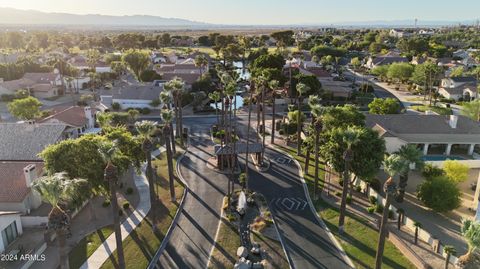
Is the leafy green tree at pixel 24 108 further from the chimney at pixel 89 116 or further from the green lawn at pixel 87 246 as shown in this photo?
the green lawn at pixel 87 246

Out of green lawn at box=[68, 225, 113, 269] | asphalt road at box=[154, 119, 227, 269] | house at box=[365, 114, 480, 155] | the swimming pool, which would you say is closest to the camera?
green lawn at box=[68, 225, 113, 269]

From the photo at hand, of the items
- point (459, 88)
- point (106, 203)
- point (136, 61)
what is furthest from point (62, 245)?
point (459, 88)

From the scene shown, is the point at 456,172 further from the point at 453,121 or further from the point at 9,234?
the point at 9,234

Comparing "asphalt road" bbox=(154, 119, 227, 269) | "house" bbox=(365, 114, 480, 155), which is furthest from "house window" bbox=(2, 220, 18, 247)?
"house" bbox=(365, 114, 480, 155)

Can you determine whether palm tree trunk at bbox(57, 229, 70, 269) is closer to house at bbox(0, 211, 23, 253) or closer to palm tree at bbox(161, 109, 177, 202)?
house at bbox(0, 211, 23, 253)

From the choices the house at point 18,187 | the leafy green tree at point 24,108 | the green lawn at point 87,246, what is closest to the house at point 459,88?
the green lawn at point 87,246
